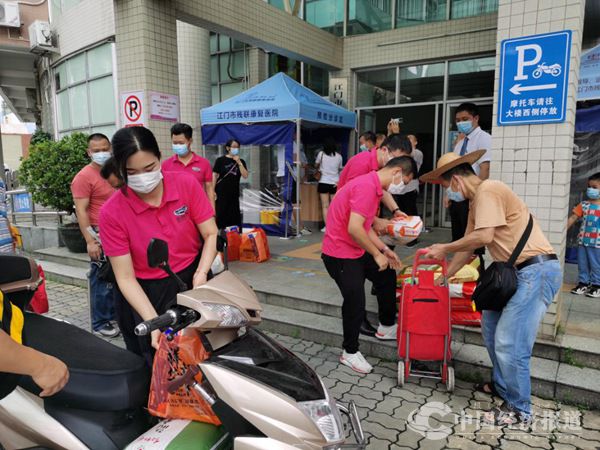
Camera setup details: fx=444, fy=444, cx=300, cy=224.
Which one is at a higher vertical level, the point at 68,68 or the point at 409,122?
the point at 68,68

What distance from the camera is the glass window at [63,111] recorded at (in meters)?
11.3

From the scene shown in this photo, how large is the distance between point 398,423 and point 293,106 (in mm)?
5512

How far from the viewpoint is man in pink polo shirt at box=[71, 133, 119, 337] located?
4.10m

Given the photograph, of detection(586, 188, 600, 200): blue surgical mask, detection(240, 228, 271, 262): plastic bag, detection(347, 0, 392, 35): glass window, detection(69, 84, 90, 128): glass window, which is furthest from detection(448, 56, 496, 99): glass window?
detection(69, 84, 90, 128): glass window

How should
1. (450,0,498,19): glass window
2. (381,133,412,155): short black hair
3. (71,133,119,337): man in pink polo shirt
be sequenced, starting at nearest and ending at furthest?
(381,133,412,155): short black hair < (71,133,119,337): man in pink polo shirt < (450,0,498,19): glass window

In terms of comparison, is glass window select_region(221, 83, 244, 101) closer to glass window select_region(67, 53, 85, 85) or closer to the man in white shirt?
glass window select_region(67, 53, 85, 85)

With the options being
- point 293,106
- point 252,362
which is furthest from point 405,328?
point 293,106

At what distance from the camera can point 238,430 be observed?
1.66 meters

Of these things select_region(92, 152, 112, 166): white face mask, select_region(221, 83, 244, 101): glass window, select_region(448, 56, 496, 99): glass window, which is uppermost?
select_region(221, 83, 244, 101): glass window

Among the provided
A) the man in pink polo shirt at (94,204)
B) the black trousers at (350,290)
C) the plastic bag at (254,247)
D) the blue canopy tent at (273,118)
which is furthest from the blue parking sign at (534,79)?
the blue canopy tent at (273,118)

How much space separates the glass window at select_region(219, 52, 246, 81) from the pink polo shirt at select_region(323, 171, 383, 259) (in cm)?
839

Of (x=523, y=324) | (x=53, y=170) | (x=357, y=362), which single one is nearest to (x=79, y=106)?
(x=53, y=170)

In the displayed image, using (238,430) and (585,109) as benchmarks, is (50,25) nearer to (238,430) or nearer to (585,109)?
(585,109)

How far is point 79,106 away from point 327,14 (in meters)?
6.29
